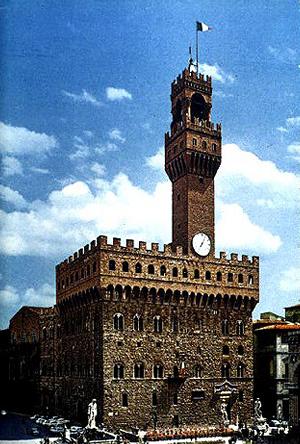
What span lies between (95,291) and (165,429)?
39.1 ft

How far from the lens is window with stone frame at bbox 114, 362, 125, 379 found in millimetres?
46094

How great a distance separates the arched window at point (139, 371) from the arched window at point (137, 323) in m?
2.69

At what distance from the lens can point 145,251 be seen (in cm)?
4822

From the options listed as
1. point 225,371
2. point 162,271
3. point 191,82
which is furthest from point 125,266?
point 191,82

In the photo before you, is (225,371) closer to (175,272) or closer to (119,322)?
(175,272)

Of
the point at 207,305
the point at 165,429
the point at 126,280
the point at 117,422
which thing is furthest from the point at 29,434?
the point at 207,305

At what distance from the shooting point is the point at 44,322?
59594 millimetres

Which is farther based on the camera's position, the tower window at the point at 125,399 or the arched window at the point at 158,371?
the arched window at the point at 158,371

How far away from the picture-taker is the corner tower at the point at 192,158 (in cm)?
5234

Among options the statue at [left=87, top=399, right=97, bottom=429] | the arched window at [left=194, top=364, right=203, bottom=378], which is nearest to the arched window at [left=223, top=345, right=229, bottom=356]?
the arched window at [left=194, top=364, right=203, bottom=378]

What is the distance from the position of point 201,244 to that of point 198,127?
407 inches

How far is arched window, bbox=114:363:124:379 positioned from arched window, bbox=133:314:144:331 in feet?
10.1

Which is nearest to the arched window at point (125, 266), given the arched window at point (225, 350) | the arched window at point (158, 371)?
the arched window at point (158, 371)

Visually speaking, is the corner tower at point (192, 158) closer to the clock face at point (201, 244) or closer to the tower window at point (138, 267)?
the clock face at point (201, 244)
